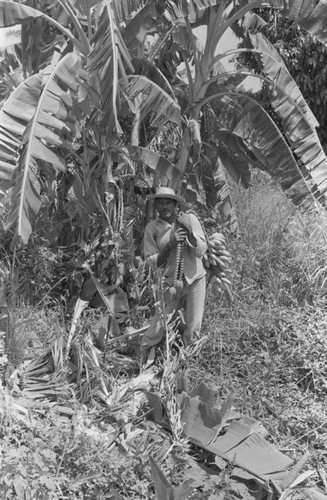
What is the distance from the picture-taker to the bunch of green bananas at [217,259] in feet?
14.7

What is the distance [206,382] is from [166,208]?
5.08 ft

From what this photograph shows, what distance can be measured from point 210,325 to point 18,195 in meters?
2.14

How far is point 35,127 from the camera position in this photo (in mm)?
4422

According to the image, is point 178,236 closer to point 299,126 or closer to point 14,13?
point 299,126

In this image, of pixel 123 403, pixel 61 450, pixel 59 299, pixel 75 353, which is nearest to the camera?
pixel 61 450

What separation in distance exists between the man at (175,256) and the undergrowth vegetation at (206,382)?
0.24 metres

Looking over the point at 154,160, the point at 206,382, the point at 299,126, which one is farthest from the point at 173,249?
the point at 299,126

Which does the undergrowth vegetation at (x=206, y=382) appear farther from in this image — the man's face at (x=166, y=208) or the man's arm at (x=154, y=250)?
the man's face at (x=166, y=208)

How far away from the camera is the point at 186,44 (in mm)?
5766

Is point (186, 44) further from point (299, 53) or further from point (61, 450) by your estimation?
point (299, 53)

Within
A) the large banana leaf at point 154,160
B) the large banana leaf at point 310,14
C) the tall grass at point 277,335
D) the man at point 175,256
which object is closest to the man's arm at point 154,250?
the man at point 175,256

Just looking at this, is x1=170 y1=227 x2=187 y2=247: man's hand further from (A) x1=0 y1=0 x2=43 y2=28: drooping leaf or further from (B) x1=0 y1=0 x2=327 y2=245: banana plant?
(A) x1=0 y1=0 x2=43 y2=28: drooping leaf

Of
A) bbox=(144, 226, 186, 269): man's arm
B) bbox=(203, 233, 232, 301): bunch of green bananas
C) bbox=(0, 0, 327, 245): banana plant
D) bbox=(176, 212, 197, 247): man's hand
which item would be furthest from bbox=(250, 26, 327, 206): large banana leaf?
bbox=(144, 226, 186, 269): man's arm

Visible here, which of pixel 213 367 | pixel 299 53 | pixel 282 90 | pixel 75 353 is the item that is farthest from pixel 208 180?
pixel 299 53
